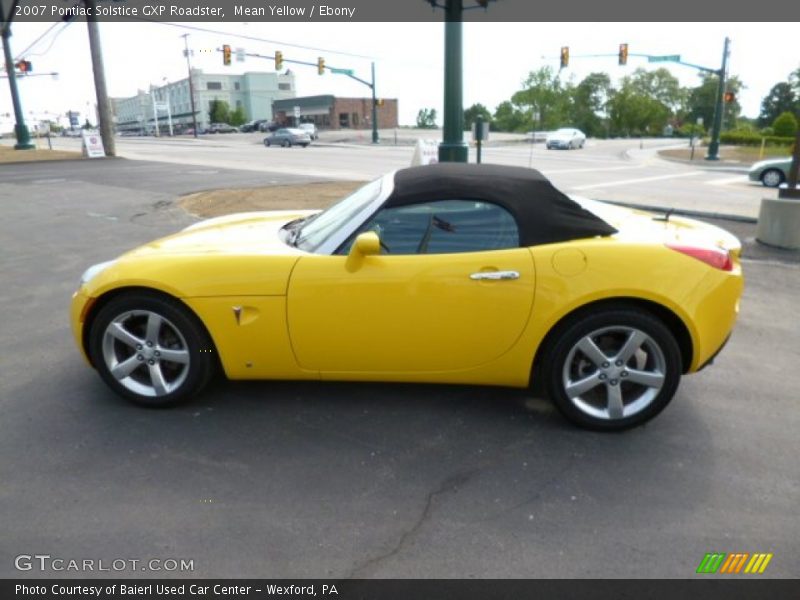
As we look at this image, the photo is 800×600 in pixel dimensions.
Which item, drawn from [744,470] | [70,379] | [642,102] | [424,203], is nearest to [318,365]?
[424,203]

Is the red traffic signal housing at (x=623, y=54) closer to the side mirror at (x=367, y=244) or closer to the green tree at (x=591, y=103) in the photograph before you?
the side mirror at (x=367, y=244)

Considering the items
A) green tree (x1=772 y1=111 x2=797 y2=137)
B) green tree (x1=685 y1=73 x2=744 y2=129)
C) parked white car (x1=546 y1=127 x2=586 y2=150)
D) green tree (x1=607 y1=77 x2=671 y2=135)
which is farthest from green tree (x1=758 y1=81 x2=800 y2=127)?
parked white car (x1=546 y1=127 x2=586 y2=150)

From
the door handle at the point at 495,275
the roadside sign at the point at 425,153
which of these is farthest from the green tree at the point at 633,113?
the door handle at the point at 495,275

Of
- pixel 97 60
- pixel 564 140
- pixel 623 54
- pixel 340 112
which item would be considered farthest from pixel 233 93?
pixel 623 54

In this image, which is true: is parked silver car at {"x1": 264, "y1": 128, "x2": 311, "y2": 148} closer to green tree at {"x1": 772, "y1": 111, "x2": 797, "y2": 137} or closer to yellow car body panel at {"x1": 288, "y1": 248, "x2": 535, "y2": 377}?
green tree at {"x1": 772, "y1": 111, "x2": 797, "y2": 137}

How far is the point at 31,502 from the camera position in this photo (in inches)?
105

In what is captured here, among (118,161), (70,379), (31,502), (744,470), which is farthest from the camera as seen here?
(118,161)

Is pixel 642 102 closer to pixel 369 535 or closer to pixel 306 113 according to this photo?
pixel 306 113

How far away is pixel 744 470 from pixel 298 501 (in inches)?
83.2

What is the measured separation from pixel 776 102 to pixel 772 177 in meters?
81.4

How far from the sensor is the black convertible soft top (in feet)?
10.4

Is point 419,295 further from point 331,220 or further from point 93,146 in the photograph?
point 93,146

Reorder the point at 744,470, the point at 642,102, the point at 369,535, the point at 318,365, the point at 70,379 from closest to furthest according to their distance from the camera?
the point at 369,535 < the point at 744,470 < the point at 318,365 < the point at 70,379 < the point at 642,102
